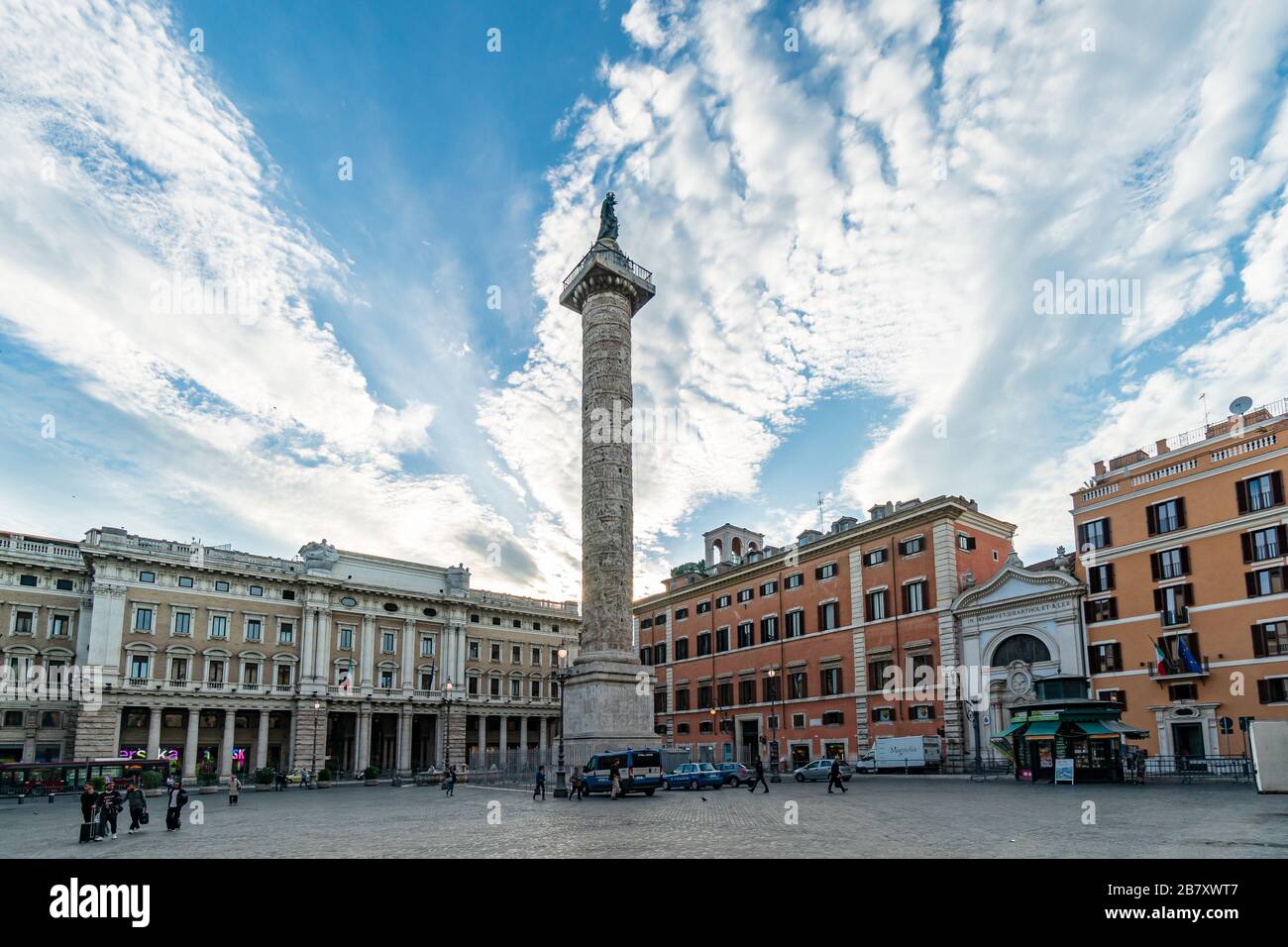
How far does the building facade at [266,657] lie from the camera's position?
2030 inches

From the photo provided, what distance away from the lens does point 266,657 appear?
59.1 metres

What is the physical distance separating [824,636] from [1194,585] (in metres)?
19.7

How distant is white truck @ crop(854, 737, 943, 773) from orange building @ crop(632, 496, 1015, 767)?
88cm

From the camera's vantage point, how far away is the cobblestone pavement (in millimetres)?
12969

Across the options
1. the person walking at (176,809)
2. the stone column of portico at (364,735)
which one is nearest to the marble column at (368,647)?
the stone column of portico at (364,735)

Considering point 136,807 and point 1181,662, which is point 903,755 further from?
point 136,807

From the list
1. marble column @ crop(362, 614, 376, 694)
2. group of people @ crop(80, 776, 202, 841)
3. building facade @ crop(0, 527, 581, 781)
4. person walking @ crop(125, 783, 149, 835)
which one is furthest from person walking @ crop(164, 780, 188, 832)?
marble column @ crop(362, 614, 376, 694)

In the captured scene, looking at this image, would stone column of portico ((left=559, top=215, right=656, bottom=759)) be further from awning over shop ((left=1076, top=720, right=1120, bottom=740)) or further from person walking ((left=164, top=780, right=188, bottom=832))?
person walking ((left=164, top=780, right=188, bottom=832))

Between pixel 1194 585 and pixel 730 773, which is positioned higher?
pixel 1194 585

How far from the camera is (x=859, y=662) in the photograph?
45812 mm

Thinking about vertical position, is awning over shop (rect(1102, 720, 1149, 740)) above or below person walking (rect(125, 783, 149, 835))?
above

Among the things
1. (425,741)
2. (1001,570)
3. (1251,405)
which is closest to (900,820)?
(1001,570)

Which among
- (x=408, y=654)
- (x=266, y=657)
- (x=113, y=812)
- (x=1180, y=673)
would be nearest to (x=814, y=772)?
(x=1180, y=673)
